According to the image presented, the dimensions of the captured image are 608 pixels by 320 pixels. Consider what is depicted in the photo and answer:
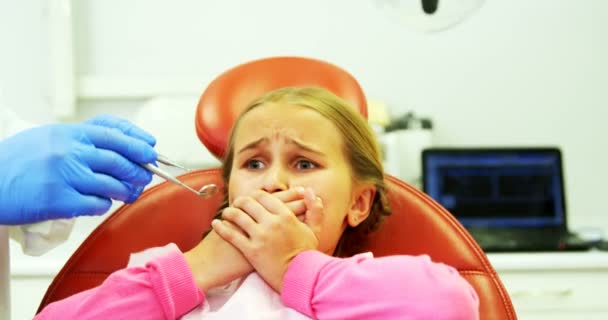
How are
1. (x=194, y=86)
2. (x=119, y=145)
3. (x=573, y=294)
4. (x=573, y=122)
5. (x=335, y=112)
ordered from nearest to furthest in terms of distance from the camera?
(x=119, y=145)
(x=335, y=112)
(x=573, y=294)
(x=194, y=86)
(x=573, y=122)

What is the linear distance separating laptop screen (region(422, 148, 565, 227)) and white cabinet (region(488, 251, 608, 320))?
202mm

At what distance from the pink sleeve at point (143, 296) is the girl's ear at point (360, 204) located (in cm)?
32

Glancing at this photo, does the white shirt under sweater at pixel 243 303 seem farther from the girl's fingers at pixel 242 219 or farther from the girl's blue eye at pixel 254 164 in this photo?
the girl's blue eye at pixel 254 164

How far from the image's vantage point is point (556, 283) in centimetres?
170

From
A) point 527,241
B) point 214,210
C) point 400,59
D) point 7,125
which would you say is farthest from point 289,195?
point 400,59

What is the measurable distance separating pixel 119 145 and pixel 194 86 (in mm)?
1187

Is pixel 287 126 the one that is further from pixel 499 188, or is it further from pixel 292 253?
pixel 499 188

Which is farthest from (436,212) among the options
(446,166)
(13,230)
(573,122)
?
(573,122)

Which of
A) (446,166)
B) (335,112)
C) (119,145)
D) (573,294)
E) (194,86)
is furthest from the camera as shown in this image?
(194,86)

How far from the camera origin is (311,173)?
97 cm

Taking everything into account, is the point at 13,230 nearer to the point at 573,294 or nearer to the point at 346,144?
the point at 346,144

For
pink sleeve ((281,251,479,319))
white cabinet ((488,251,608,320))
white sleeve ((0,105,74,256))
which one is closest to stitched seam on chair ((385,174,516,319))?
pink sleeve ((281,251,479,319))

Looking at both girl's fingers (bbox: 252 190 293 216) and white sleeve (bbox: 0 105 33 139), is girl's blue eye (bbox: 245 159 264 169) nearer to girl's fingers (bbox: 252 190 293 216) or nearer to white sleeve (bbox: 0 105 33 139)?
girl's fingers (bbox: 252 190 293 216)

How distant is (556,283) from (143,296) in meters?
1.29
